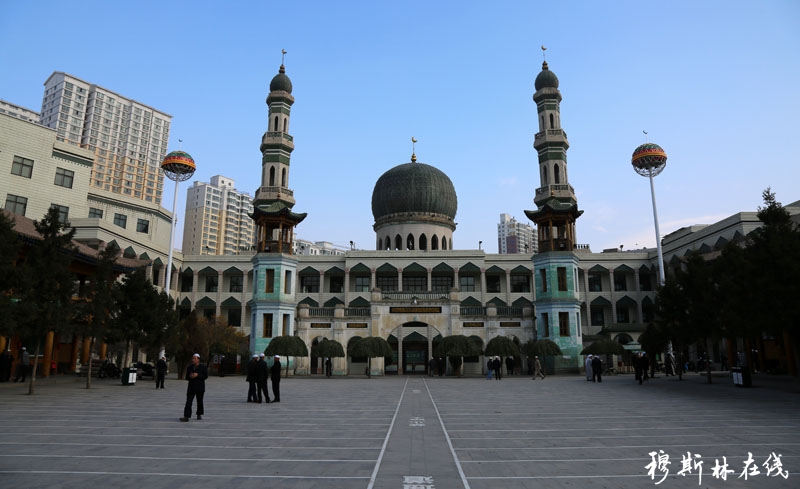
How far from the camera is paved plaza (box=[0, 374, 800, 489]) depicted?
7.48 m

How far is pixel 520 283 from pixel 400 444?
5277cm

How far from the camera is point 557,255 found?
42.9 m

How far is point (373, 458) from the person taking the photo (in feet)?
29.3

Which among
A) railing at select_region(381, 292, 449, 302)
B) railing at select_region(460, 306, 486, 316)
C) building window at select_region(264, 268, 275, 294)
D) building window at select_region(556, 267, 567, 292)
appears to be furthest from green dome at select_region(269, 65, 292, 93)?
building window at select_region(556, 267, 567, 292)

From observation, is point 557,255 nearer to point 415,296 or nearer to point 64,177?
point 415,296

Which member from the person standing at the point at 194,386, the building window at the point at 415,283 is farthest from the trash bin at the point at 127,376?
the building window at the point at 415,283

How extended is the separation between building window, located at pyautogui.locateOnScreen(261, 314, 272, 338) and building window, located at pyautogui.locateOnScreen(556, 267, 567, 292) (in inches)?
939

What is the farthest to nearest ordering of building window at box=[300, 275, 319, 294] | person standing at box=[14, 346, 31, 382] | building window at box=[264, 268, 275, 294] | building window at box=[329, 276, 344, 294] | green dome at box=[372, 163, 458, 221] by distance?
building window at box=[300, 275, 319, 294] → building window at box=[329, 276, 344, 294] → green dome at box=[372, 163, 458, 221] → building window at box=[264, 268, 275, 294] → person standing at box=[14, 346, 31, 382]

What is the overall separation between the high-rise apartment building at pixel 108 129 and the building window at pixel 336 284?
8679 cm

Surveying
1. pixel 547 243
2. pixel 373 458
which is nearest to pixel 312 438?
pixel 373 458

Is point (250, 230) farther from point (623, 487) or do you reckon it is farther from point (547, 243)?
point (623, 487)

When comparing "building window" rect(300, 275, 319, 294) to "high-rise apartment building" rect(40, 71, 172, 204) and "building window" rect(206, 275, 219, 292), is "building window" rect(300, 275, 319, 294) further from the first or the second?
"high-rise apartment building" rect(40, 71, 172, 204)

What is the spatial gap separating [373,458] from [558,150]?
4515 centimetres

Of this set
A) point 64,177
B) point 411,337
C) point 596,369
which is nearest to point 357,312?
point 411,337
